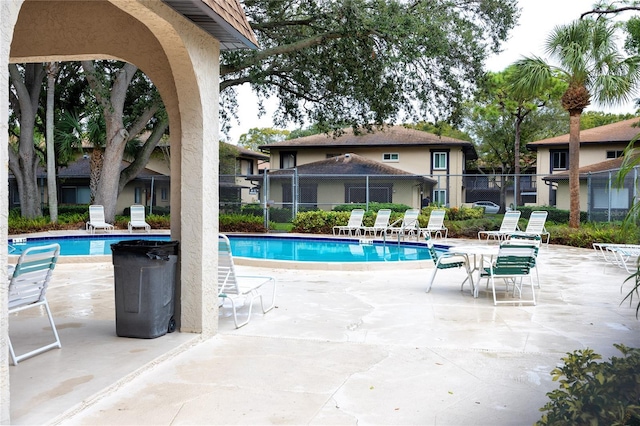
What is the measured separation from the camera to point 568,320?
22.7 feet

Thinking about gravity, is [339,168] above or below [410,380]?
above

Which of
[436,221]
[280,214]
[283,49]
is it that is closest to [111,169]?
[280,214]

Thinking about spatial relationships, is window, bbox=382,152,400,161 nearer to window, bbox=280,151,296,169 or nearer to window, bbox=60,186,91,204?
window, bbox=280,151,296,169

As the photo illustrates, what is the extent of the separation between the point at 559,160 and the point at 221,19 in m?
31.6

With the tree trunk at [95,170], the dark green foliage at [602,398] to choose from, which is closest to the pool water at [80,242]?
the tree trunk at [95,170]

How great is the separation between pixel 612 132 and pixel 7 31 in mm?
35002

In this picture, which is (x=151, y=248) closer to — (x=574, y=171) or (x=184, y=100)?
(x=184, y=100)

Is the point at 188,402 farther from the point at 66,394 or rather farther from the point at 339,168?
the point at 339,168

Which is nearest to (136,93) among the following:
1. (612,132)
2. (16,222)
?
(16,222)

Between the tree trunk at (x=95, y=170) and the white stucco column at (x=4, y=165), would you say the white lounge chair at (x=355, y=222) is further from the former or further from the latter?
the white stucco column at (x=4, y=165)

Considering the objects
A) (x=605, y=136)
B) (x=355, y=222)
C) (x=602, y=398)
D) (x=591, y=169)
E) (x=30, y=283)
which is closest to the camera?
(x=602, y=398)

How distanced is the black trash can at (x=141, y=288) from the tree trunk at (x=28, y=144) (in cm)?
1954

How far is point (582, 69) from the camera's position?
18547mm

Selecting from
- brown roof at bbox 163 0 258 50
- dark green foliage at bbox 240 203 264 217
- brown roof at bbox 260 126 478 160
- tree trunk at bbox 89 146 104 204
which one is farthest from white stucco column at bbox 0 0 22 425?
brown roof at bbox 260 126 478 160
